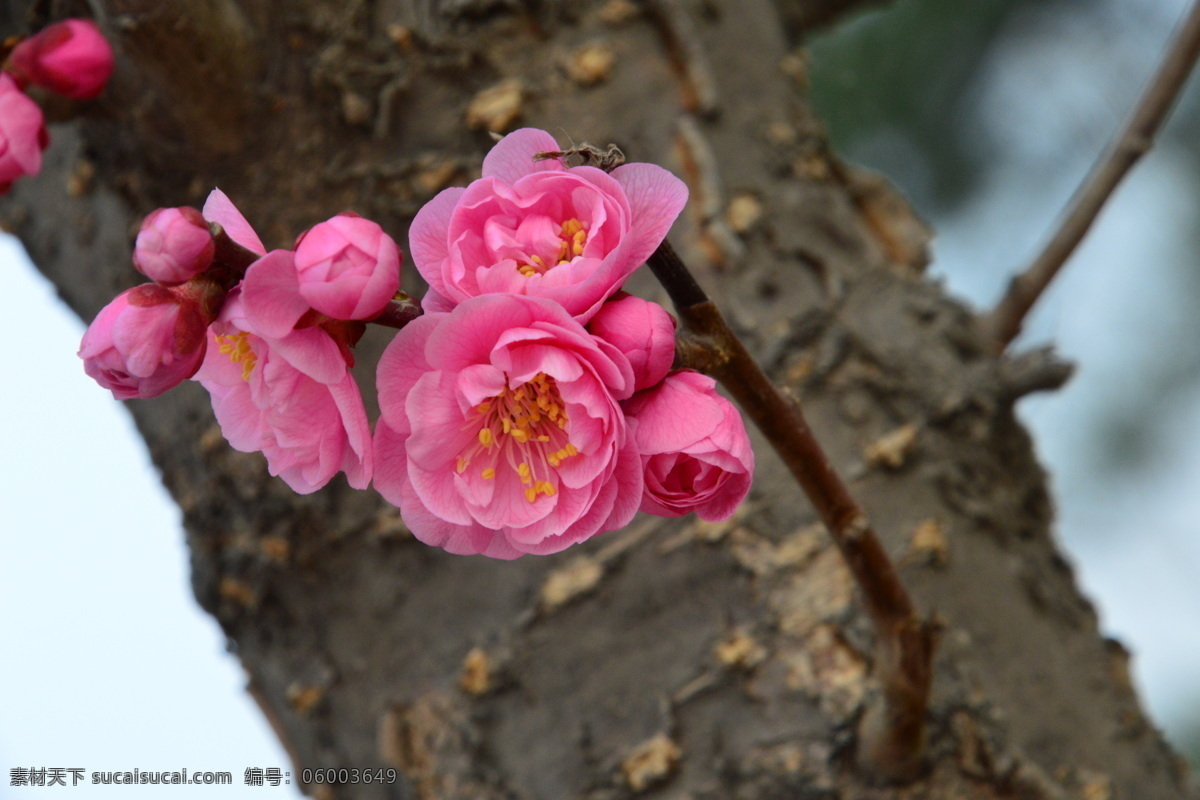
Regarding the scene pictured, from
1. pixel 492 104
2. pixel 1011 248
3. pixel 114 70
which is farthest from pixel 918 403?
pixel 1011 248

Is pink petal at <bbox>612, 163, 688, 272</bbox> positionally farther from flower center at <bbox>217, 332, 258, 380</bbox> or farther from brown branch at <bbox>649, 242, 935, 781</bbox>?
flower center at <bbox>217, 332, 258, 380</bbox>

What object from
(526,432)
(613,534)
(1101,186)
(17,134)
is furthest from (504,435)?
(1101,186)

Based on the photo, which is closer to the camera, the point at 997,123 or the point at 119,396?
the point at 119,396

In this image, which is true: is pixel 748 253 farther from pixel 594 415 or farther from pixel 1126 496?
pixel 1126 496

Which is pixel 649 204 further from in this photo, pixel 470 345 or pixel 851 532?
pixel 851 532

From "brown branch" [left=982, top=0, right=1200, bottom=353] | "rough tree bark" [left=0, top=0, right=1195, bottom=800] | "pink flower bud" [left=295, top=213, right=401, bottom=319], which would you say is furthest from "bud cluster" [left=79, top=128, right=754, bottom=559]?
"brown branch" [left=982, top=0, right=1200, bottom=353]

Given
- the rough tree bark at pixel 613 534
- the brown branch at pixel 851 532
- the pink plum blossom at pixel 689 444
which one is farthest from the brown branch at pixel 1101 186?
the pink plum blossom at pixel 689 444

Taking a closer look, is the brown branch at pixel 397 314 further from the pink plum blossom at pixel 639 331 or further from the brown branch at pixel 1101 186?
the brown branch at pixel 1101 186
